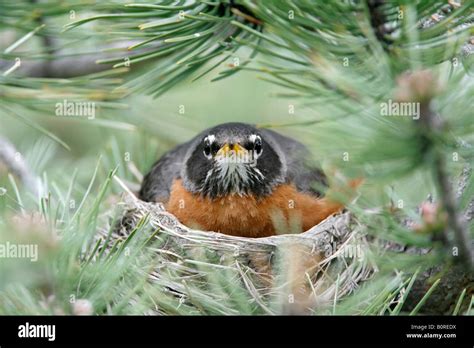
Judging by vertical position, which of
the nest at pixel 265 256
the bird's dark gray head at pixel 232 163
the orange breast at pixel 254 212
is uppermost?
the bird's dark gray head at pixel 232 163

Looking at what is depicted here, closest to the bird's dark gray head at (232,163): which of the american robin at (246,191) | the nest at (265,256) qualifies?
the american robin at (246,191)

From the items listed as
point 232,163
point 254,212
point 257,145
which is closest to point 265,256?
point 254,212

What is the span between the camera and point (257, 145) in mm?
4426

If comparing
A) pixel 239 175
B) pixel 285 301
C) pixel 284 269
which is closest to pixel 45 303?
pixel 285 301

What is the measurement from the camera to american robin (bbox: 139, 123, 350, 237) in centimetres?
440

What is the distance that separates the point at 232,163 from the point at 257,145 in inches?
8.0

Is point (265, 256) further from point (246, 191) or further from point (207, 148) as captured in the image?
point (207, 148)

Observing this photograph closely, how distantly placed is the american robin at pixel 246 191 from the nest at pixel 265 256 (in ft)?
0.74

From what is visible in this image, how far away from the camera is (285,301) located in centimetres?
262

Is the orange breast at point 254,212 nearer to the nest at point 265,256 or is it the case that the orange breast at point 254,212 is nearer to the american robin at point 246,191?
the american robin at point 246,191

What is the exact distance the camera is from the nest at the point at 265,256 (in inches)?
147

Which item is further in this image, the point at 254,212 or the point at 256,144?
the point at 254,212

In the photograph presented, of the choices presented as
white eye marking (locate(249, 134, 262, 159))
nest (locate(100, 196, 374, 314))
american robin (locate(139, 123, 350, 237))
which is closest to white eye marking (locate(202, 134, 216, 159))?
american robin (locate(139, 123, 350, 237))
